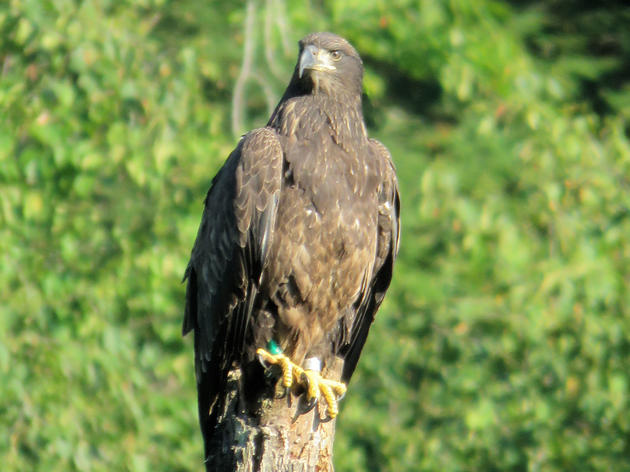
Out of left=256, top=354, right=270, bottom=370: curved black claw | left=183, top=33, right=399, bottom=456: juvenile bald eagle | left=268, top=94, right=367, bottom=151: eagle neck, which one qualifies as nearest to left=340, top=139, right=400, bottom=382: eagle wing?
left=183, top=33, right=399, bottom=456: juvenile bald eagle

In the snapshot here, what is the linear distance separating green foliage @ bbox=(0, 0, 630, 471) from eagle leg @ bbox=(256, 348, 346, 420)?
7.06 feet

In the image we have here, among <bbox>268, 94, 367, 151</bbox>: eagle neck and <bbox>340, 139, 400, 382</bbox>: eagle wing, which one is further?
<bbox>340, 139, 400, 382</bbox>: eagle wing

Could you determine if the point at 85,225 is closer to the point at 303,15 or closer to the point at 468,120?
the point at 303,15

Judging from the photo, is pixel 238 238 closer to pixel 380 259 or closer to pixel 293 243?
pixel 293 243

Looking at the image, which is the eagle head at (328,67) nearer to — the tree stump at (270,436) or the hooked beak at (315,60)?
the hooked beak at (315,60)

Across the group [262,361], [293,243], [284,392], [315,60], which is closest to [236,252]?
[293,243]

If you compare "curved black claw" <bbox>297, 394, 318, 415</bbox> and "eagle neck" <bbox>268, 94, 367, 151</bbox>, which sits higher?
"eagle neck" <bbox>268, 94, 367, 151</bbox>

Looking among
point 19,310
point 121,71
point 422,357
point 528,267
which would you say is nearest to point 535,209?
point 528,267

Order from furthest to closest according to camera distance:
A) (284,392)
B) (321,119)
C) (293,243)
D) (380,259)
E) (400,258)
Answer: (400,258)
(380,259)
(321,119)
(293,243)
(284,392)

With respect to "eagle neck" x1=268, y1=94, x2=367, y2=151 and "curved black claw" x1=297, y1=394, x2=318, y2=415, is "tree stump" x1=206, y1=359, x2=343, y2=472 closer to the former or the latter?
"curved black claw" x1=297, y1=394, x2=318, y2=415

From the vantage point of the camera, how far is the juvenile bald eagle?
457cm

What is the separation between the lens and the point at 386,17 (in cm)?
860

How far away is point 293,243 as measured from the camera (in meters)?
4.58

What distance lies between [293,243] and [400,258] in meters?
4.60
